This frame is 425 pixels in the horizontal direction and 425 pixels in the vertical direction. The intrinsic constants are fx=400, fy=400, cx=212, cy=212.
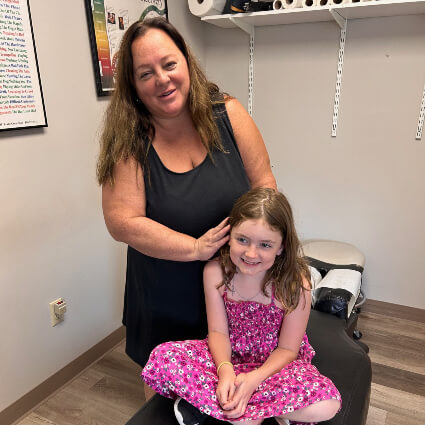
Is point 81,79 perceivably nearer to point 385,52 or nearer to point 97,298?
point 97,298

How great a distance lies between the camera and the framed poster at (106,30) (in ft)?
5.88

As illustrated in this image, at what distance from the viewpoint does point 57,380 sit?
1.88 metres

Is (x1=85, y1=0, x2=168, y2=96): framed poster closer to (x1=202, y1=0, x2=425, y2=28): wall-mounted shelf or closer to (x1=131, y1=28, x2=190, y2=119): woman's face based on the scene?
(x1=202, y1=0, x2=425, y2=28): wall-mounted shelf

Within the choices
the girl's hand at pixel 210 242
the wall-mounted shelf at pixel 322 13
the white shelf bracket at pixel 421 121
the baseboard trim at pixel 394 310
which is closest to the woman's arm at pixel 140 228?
the girl's hand at pixel 210 242

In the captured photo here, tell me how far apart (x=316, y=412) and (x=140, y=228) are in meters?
0.65

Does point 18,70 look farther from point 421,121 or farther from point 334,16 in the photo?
point 421,121

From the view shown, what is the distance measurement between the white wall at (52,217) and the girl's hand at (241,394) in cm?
106

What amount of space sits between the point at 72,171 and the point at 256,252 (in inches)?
43.7

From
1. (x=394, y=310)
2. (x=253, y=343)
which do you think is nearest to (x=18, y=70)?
(x=253, y=343)

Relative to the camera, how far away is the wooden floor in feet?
5.68

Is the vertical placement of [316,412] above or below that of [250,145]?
below

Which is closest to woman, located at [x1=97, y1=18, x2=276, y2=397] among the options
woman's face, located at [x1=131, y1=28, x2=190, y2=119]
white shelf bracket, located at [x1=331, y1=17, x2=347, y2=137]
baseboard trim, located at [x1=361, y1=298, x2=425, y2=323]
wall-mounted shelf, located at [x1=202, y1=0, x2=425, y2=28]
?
woman's face, located at [x1=131, y1=28, x2=190, y2=119]

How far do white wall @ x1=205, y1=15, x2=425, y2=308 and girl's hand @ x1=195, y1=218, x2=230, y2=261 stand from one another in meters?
1.55

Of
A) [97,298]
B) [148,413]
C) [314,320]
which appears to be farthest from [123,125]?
[97,298]
